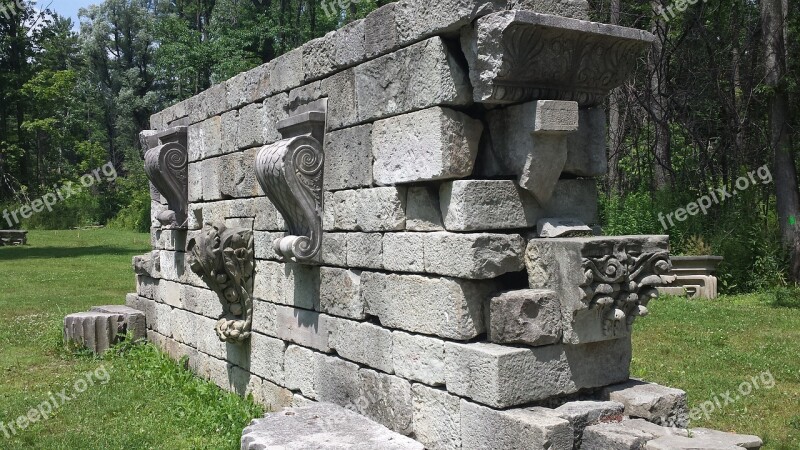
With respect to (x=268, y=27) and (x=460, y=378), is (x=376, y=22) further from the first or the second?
(x=268, y=27)

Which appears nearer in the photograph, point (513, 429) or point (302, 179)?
point (513, 429)

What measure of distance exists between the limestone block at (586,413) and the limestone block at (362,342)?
1192mm

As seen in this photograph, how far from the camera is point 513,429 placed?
12.0ft

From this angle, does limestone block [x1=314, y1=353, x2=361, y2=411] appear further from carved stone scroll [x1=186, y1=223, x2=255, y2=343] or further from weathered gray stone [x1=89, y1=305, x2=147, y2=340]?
weathered gray stone [x1=89, y1=305, x2=147, y2=340]

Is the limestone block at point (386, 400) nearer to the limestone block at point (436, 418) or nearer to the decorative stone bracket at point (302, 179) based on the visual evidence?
the limestone block at point (436, 418)

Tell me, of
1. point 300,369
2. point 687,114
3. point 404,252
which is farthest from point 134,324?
point 687,114

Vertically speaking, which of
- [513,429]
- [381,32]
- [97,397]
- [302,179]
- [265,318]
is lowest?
[97,397]

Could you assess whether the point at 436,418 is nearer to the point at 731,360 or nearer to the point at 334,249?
the point at 334,249

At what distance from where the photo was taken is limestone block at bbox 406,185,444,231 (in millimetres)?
4277

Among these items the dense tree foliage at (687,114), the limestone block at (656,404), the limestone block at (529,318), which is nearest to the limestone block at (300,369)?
the limestone block at (529,318)

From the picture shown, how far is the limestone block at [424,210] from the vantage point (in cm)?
428

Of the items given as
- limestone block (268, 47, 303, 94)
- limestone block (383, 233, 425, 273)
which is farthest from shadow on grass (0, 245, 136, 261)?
limestone block (383, 233, 425, 273)

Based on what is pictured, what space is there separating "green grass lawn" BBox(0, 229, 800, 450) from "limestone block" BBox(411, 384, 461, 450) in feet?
6.14

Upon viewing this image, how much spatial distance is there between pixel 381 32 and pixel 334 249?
1.54 m
